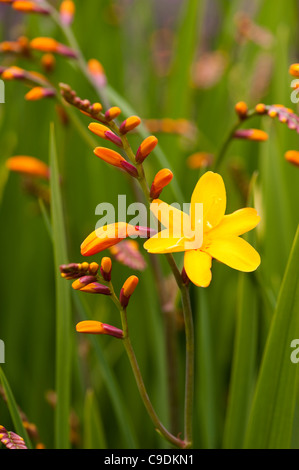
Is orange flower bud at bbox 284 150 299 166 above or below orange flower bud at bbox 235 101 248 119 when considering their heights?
below

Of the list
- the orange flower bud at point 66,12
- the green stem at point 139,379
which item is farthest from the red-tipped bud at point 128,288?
the orange flower bud at point 66,12

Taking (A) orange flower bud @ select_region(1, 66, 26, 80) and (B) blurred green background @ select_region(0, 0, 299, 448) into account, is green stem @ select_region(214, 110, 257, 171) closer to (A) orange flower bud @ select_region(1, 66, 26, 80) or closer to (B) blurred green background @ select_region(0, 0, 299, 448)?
(B) blurred green background @ select_region(0, 0, 299, 448)

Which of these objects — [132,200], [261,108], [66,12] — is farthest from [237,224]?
[132,200]

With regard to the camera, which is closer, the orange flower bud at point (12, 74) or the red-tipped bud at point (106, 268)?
the red-tipped bud at point (106, 268)

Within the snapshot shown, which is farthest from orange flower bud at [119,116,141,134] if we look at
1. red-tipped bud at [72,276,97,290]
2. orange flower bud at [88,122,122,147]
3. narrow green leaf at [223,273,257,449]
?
narrow green leaf at [223,273,257,449]

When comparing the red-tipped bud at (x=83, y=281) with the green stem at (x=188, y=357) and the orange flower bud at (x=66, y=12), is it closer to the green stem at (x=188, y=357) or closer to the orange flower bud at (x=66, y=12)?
the green stem at (x=188, y=357)

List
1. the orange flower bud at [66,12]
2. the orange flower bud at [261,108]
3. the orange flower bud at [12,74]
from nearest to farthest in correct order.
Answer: the orange flower bud at [261,108] < the orange flower bud at [12,74] < the orange flower bud at [66,12]

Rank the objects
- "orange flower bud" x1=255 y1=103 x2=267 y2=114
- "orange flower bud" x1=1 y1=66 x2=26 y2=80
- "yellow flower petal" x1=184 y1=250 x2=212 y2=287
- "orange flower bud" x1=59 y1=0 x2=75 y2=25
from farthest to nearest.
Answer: "orange flower bud" x1=59 y1=0 x2=75 y2=25
"orange flower bud" x1=1 y1=66 x2=26 y2=80
"orange flower bud" x1=255 y1=103 x2=267 y2=114
"yellow flower petal" x1=184 y1=250 x2=212 y2=287
